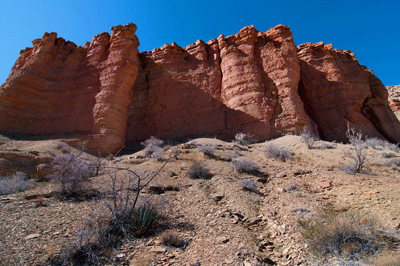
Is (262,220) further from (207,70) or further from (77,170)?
(207,70)

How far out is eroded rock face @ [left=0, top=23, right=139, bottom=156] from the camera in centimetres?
1334

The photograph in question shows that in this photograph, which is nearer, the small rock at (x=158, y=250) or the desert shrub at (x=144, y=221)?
the small rock at (x=158, y=250)

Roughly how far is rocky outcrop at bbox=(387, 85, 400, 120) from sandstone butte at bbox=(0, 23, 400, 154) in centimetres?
850

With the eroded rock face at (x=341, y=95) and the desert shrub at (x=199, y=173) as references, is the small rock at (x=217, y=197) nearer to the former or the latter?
the desert shrub at (x=199, y=173)

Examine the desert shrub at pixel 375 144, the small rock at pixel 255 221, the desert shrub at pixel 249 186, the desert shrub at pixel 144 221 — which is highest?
the desert shrub at pixel 375 144

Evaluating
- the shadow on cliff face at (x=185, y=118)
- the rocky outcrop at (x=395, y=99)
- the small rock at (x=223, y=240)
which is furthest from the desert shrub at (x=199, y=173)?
the rocky outcrop at (x=395, y=99)

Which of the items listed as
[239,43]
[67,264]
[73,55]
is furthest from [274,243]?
[73,55]

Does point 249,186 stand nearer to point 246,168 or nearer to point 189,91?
point 246,168

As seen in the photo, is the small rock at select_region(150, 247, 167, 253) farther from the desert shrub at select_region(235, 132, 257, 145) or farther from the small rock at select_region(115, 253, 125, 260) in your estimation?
the desert shrub at select_region(235, 132, 257, 145)

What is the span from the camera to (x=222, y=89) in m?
16.0

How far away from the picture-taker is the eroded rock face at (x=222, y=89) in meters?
14.1

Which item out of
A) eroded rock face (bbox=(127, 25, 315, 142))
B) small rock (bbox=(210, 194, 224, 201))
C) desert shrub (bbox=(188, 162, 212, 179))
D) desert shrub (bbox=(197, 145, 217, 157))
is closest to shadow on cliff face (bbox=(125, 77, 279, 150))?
eroded rock face (bbox=(127, 25, 315, 142))

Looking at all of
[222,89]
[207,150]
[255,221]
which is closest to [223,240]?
[255,221]

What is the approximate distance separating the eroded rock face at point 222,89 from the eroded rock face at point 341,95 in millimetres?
2527
